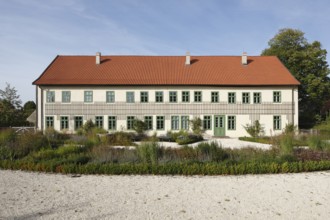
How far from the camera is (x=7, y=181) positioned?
736 cm

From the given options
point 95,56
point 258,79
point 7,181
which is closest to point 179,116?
point 258,79

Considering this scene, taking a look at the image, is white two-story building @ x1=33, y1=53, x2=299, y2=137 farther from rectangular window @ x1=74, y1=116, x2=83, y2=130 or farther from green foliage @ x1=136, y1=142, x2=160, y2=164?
green foliage @ x1=136, y1=142, x2=160, y2=164

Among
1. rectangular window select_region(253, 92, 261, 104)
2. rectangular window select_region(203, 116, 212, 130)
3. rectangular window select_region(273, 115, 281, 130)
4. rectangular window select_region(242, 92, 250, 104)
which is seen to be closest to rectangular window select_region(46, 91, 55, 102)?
rectangular window select_region(203, 116, 212, 130)

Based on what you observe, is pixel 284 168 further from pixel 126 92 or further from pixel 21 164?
pixel 126 92

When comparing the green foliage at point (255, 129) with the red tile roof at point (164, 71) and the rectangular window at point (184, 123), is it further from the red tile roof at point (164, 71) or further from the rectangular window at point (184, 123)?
the rectangular window at point (184, 123)

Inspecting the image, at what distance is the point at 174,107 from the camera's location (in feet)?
76.6

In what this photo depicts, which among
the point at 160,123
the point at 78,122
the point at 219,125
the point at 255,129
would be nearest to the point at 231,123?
the point at 219,125

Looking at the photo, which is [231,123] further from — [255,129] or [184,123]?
[184,123]

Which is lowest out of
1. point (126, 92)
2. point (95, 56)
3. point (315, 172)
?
point (315, 172)

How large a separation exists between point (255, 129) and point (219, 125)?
327 cm

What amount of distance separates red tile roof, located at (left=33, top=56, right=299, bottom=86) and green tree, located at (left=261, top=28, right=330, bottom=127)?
6914 mm

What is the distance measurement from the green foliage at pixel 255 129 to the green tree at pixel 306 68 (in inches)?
420

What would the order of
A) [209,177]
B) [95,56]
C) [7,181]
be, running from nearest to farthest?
[7,181] → [209,177] → [95,56]

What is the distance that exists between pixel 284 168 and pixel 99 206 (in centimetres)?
647
